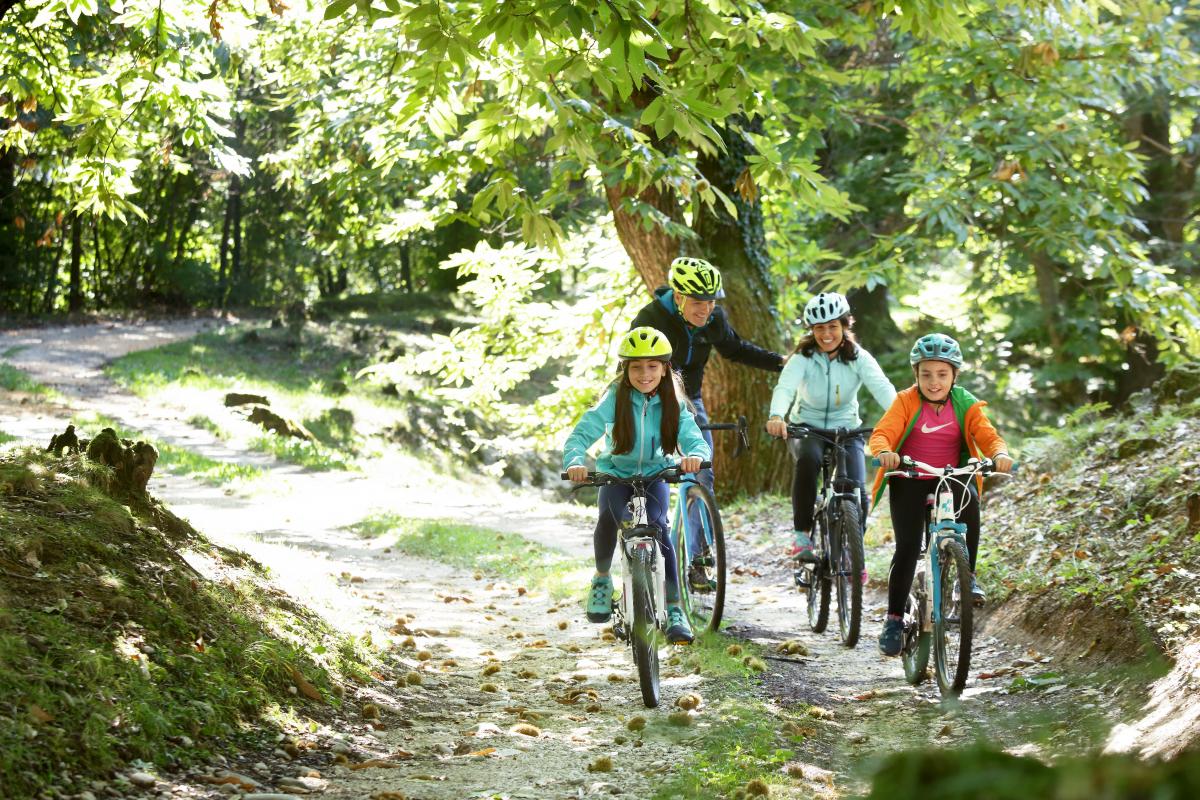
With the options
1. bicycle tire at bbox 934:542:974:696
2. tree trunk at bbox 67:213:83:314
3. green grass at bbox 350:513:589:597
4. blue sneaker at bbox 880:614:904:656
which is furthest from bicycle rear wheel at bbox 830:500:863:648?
tree trunk at bbox 67:213:83:314

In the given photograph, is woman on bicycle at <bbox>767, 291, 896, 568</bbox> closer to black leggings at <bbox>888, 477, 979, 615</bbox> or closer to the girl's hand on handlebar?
black leggings at <bbox>888, 477, 979, 615</bbox>

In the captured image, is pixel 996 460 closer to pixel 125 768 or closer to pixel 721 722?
pixel 721 722

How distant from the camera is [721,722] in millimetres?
5598

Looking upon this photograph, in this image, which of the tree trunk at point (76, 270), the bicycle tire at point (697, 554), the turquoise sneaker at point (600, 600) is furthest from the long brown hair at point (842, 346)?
the tree trunk at point (76, 270)

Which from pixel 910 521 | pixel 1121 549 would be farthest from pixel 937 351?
pixel 1121 549

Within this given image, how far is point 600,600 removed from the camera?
6.82 meters

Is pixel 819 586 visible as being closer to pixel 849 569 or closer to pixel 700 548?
pixel 849 569

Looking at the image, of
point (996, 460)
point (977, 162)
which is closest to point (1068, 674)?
point (996, 460)

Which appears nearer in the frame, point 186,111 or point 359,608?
point 359,608

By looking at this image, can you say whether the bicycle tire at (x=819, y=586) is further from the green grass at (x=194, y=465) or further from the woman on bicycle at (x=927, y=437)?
the green grass at (x=194, y=465)

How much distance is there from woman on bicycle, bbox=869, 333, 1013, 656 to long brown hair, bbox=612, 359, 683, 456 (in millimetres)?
1138

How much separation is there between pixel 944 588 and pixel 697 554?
1968 millimetres

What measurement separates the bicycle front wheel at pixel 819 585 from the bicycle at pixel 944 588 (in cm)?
143

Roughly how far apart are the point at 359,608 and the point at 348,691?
2062 mm
